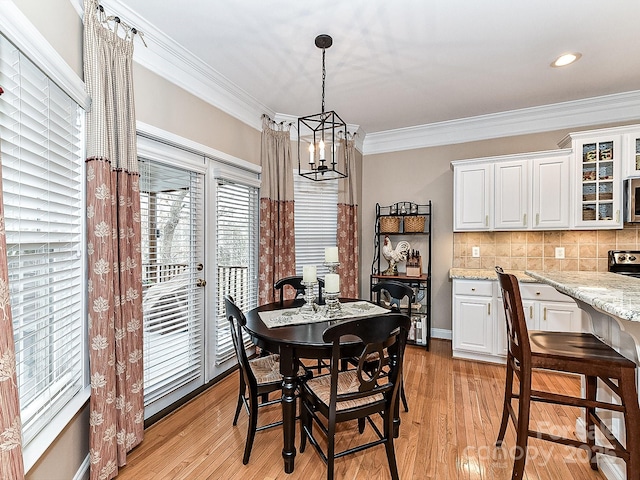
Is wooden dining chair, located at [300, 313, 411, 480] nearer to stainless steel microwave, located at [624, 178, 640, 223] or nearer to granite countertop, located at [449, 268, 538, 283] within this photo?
granite countertop, located at [449, 268, 538, 283]

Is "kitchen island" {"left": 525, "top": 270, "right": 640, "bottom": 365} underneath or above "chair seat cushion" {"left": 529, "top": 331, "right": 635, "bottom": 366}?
above

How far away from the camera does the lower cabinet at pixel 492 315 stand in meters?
3.20

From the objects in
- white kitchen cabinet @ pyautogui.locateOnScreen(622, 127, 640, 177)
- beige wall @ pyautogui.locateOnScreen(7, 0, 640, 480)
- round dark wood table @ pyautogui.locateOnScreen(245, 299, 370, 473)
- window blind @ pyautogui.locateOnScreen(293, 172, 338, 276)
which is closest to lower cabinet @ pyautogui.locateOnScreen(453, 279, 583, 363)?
beige wall @ pyautogui.locateOnScreen(7, 0, 640, 480)

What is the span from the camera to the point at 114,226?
1857 millimetres

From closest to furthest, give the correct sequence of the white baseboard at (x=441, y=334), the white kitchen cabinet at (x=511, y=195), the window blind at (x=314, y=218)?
the white kitchen cabinet at (x=511, y=195)
the window blind at (x=314, y=218)
the white baseboard at (x=441, y=334)

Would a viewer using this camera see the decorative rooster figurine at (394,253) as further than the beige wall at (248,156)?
Yes

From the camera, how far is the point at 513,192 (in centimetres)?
359

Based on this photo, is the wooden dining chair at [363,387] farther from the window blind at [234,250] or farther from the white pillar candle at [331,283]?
the window blind at [234,250]

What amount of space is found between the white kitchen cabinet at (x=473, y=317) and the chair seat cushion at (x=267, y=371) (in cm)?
210

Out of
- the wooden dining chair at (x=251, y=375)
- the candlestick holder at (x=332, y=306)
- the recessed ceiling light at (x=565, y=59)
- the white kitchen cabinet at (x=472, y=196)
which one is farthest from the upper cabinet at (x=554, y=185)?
the wooden dining chair at (x=251, y=375)

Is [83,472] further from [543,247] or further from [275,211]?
[543,247]

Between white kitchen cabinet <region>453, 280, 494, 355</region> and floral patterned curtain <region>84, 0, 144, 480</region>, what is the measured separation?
310cm

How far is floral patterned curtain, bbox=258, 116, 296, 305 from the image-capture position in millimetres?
3555

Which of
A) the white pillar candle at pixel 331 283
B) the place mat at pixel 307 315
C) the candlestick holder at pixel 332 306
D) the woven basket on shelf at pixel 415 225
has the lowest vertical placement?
the place mat at pixel 307 315
